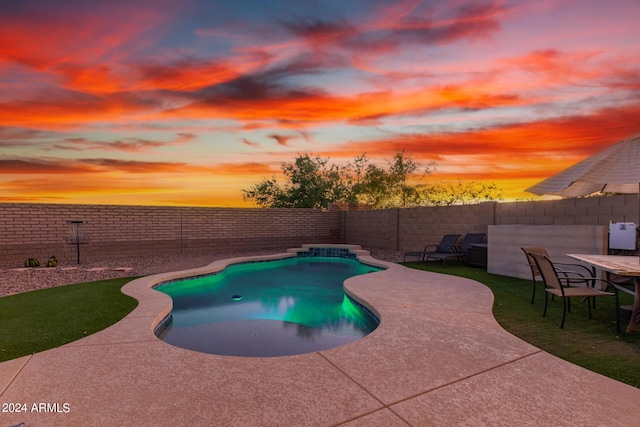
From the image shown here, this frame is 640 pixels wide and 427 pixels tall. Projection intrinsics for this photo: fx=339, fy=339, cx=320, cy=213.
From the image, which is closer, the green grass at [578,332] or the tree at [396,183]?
the green grass at [578,332]

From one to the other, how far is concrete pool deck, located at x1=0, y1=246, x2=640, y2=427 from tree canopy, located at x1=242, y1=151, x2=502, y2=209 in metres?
18.0

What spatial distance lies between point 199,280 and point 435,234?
26.7 ft

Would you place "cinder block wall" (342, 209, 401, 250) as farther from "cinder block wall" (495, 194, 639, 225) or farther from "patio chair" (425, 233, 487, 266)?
"cinder block wall" (495, 194, 639, 225)

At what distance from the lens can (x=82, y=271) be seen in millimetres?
9148

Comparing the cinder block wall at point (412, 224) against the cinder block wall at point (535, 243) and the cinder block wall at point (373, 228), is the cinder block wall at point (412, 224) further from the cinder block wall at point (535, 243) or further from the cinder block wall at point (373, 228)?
the cinder block wall at point (535, 243)

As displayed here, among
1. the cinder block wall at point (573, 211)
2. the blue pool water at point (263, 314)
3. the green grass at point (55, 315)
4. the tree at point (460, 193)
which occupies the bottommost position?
the blue pool water at point (263, 314)

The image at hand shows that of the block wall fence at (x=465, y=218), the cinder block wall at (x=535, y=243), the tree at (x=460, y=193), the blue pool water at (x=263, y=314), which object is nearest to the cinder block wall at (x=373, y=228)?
the block wall fence at (x=465, y=218)

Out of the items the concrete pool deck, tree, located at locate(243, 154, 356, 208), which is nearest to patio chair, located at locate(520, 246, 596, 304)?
the concrete pool deck

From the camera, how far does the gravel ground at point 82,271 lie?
7391 mm

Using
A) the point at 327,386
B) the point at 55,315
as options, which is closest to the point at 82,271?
the point at 55,315

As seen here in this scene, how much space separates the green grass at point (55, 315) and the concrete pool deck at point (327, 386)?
1.21 feet

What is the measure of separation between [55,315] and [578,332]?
6880 millimetres

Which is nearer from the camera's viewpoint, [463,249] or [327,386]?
[327,386]

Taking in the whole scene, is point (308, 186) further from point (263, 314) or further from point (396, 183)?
point (263, 314)
